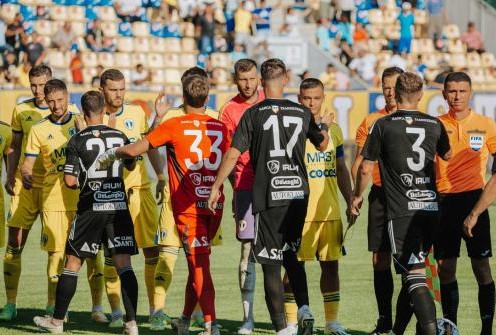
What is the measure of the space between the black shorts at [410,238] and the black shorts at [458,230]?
0.71 m

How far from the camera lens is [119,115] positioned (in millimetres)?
10805

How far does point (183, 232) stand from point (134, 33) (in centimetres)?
2138

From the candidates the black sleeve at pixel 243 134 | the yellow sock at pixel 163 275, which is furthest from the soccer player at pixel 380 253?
the yellow sock at pixel 163 275

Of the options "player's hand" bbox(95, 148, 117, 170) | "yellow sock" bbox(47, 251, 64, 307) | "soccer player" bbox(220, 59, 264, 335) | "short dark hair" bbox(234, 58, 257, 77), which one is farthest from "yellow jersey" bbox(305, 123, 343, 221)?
"yellow sock" bbox(47, 251, 64, 307)

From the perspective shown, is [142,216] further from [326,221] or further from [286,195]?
[286,195]

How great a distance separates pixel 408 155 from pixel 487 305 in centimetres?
165

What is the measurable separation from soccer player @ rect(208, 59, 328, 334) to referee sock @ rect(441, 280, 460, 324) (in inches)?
56.9

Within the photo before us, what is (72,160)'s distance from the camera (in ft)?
31.9

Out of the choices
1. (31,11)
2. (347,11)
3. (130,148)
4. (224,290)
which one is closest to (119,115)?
(130,148)

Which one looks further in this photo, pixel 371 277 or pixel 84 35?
pixel 84 35

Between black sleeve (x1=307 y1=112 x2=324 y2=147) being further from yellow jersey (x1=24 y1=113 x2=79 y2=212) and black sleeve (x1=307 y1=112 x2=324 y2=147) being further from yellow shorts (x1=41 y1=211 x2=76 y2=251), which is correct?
yellow shorts (x1=41 y1=211 x2=76 y2=251)

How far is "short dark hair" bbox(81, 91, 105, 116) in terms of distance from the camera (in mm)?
9680

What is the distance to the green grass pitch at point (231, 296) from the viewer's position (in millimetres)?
10609

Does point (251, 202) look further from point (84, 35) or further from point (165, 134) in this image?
point (84, 35)
